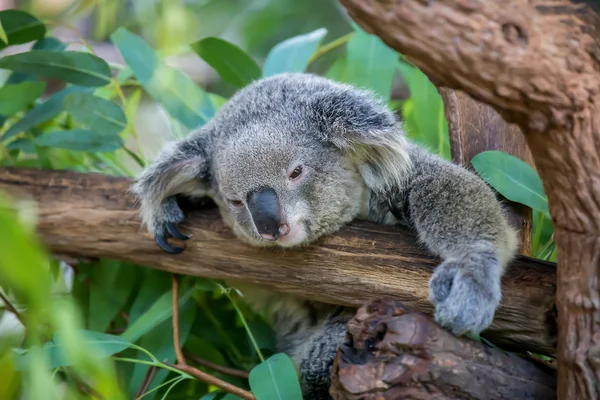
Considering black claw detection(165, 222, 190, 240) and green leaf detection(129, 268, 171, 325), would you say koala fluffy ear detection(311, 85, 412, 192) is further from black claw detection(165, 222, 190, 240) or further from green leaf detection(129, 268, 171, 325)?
green leaf detection(129, 268, 171, 325)

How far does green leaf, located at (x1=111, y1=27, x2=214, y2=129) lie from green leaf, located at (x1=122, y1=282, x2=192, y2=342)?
80 cm

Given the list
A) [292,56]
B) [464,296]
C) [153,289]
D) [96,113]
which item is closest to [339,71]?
[292,56]

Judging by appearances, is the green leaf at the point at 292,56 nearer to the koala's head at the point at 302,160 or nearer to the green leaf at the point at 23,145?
the koala's head at the point at 302,160

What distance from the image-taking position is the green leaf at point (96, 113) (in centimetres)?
273

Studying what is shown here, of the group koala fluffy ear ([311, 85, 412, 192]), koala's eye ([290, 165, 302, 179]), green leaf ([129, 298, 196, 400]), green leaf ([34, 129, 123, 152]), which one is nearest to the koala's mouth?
koala's eye ([290, 165, 302, 179])

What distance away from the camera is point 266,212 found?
2051mm

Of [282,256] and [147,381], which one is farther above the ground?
[282,256]

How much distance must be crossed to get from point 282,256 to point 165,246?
481 millimetres

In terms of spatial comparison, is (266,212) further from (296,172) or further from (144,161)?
(144,161)

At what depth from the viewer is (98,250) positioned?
264cm

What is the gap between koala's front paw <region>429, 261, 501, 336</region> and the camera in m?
1.69

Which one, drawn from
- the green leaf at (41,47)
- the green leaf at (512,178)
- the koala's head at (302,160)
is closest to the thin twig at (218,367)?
the koala's head at (302,160)

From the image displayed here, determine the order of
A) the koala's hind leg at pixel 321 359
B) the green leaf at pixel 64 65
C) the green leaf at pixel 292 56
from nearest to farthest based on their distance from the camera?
the koala's hind leg at pixel 321 359 < the green leaf at pixel 64 65 < the green leaf at pixel 292 56

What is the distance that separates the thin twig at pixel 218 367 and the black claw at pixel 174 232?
1.82 ft
